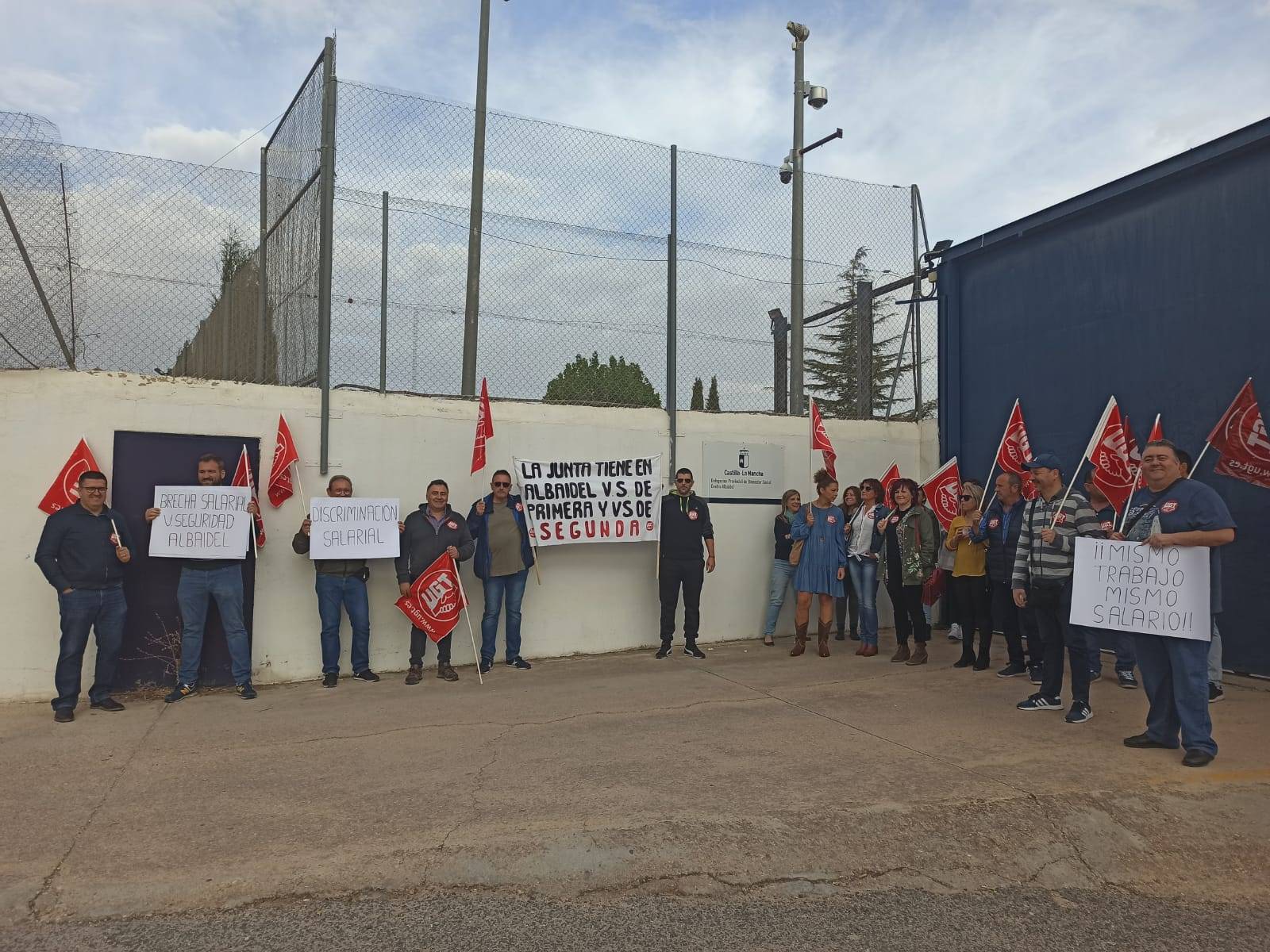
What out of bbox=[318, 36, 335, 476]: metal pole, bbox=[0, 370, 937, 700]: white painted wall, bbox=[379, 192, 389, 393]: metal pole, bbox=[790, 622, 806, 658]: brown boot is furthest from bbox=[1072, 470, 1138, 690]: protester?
bbox=[318, 36, 335, 476]: metal pole

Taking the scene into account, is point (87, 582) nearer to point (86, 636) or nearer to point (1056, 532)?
point (86, 636)

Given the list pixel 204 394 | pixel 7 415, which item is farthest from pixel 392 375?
pixel 7 415

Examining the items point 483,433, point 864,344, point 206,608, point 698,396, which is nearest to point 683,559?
point 698,396

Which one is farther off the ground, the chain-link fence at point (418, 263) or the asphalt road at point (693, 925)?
the chain-link fence at point (418, 263)

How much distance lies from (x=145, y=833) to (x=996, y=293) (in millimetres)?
9465

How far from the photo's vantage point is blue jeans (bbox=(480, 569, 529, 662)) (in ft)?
27.5

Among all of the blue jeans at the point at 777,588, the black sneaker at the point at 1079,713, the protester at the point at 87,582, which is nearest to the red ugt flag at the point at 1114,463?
the black sneaker at the point at 1079,713

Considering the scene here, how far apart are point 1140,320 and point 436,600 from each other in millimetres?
7015

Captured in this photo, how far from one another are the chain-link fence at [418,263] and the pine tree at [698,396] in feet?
0.10

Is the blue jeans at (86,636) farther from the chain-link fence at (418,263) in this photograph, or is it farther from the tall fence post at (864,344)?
the tall fence post at (864,344)

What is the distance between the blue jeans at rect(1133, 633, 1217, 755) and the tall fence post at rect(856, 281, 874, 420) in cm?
595

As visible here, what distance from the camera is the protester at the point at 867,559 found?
9023 mm

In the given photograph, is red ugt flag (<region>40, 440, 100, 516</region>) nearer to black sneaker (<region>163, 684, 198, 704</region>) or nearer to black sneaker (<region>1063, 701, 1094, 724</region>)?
black sneaker (<region>163, 684, 198, 704</region>)

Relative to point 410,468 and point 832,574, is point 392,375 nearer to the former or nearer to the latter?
point 410,468
